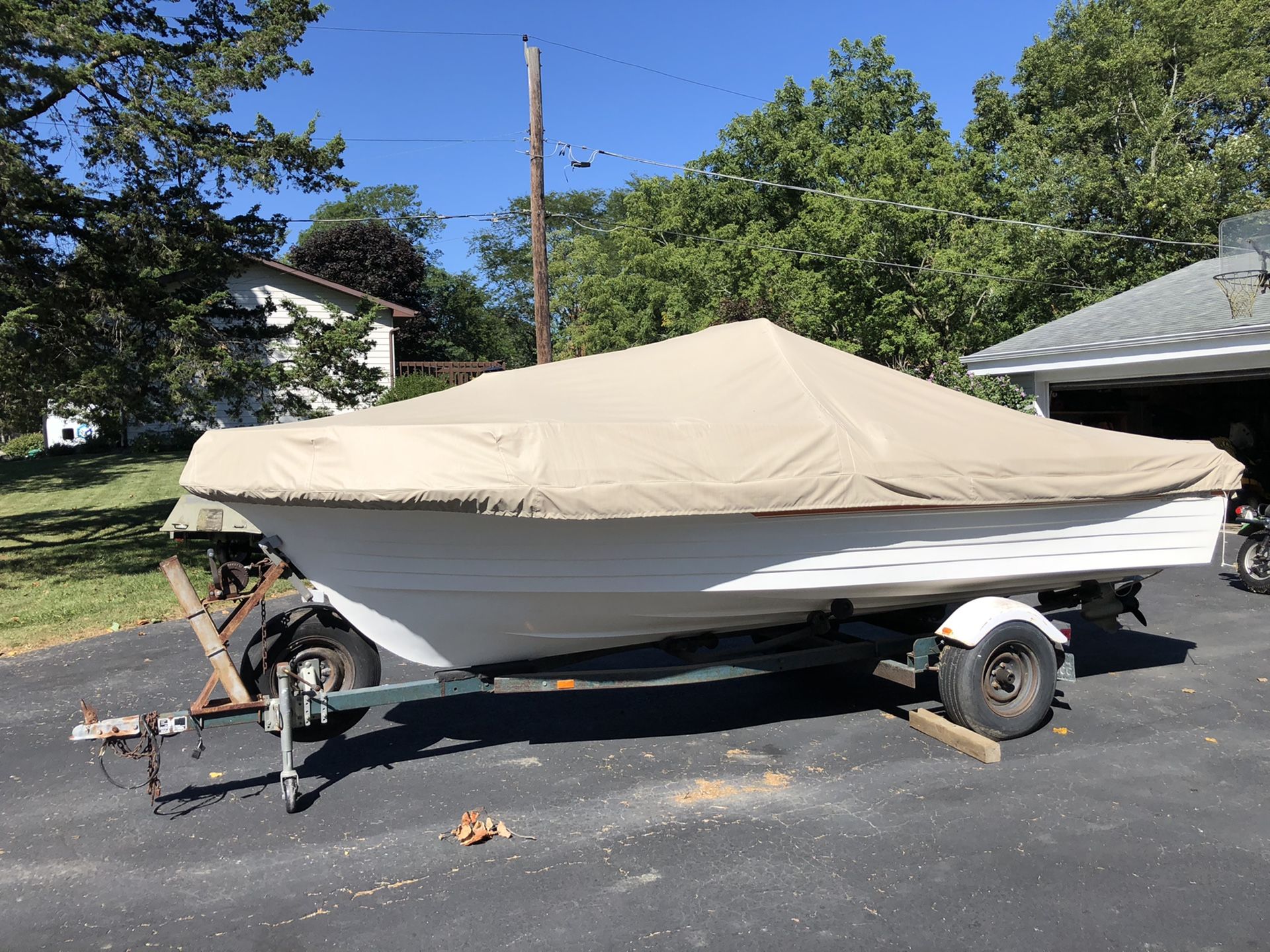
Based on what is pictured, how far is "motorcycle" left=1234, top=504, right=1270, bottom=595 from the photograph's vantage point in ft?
30.7

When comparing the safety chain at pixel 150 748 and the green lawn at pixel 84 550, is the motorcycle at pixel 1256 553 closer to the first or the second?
the safety chain at pixel 150 748

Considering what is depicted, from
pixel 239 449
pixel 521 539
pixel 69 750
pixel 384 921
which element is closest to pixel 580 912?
pixel 384 921

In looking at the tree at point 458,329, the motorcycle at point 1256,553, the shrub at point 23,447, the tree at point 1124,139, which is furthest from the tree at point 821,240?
the shrub at point 23,447

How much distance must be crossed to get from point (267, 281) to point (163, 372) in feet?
54.5

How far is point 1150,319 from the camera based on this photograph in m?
14.3

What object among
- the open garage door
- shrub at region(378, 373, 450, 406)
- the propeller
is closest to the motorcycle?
the propeller

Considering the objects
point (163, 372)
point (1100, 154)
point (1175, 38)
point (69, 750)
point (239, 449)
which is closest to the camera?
point (239, 449)

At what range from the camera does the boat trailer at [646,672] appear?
438cm

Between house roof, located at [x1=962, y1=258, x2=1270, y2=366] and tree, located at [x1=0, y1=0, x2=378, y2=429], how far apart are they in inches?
430

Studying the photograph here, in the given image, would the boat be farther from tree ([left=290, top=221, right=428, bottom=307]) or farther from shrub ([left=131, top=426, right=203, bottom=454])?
tree ([left=290, top=221, right=428, bottom=307])

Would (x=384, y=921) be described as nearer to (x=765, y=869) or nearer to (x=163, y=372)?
(x=765, y=869)

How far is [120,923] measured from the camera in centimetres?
354

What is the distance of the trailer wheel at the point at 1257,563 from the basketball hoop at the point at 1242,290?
4168mm

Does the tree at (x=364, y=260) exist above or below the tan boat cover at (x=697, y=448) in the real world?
above
